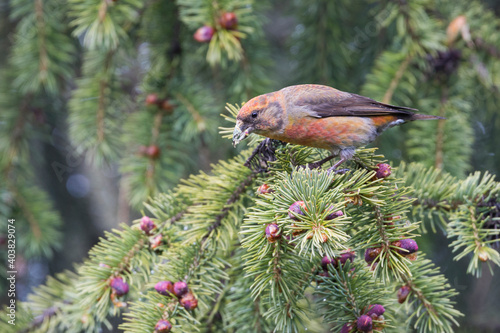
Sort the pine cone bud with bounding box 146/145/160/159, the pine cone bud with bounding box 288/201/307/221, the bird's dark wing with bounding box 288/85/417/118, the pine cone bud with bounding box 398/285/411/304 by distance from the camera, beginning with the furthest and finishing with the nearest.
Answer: the pine cone bud with bounding box 146/145/160/159 < the bird's dark wing with bounding box 288/85/417/118 < the pine cone bud with bounding box 398/285/411/304 < the pine cone bud with bounding box 288/201/307/221

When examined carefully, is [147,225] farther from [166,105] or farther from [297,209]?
[166,105]

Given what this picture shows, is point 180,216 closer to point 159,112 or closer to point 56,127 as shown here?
point 159,112

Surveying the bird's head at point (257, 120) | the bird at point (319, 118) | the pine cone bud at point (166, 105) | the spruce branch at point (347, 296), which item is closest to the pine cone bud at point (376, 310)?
the spruce branch at point (347, 296)

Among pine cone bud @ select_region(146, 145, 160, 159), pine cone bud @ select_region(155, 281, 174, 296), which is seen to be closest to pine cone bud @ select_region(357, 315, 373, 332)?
pine cone bud @ select_region(155, 281, 174, 296)

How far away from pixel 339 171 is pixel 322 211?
0.43 meters

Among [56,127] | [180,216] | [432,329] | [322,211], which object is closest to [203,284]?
[180,216]

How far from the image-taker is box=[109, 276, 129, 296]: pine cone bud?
5.41ft

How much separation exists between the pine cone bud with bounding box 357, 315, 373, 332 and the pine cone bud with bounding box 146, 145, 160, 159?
5.10ft

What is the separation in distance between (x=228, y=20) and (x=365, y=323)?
161cm

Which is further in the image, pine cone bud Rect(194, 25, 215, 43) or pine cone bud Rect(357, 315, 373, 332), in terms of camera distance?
pine cone bud Rect(194, 25, 215, 43)

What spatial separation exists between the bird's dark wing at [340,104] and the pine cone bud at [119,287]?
1199 millimetres

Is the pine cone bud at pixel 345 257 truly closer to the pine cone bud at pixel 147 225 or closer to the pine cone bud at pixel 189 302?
the pine cone bud at pixel 189 302

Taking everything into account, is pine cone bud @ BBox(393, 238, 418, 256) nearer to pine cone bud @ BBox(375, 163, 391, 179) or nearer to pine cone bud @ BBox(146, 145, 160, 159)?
pine cone bud @ BBox(375, 163, 391, 179)

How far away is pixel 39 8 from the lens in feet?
8.57
